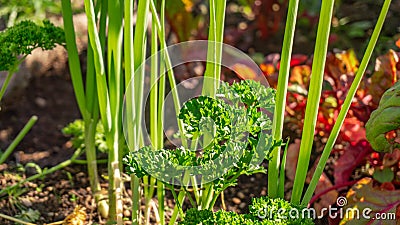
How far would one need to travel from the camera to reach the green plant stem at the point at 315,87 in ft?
3.42

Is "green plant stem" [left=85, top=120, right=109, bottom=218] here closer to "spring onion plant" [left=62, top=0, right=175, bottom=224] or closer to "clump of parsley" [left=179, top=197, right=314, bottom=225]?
"spring onion plant" [left=62, top=0, right=175, bottom=224]

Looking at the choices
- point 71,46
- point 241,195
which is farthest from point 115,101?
point 241,195

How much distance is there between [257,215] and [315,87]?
0.80 ft

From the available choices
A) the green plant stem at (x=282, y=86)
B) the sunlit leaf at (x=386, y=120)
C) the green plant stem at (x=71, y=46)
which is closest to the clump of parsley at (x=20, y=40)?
the green plant stem at (x=71, y=46)

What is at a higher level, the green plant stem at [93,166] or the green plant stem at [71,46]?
the green plant stem at [71,46]

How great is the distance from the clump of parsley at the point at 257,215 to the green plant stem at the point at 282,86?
0.10 metres

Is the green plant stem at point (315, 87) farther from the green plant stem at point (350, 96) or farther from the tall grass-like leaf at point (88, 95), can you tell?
the tall grass-like leaf at point (88, 95)

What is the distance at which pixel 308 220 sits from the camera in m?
1.04

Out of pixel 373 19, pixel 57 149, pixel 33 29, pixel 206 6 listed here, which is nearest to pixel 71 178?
pixel 57 149

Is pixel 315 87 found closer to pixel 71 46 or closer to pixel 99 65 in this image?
pixel 99 65

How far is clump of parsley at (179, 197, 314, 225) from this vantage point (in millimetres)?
1001

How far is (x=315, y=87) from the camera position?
1.08 metres

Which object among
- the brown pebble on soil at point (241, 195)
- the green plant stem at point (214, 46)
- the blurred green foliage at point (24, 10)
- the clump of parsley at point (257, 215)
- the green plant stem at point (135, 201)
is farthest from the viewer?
the blurred green foliage at point (24, 10)

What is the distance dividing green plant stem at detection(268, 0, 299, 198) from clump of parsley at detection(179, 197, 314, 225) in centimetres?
10
